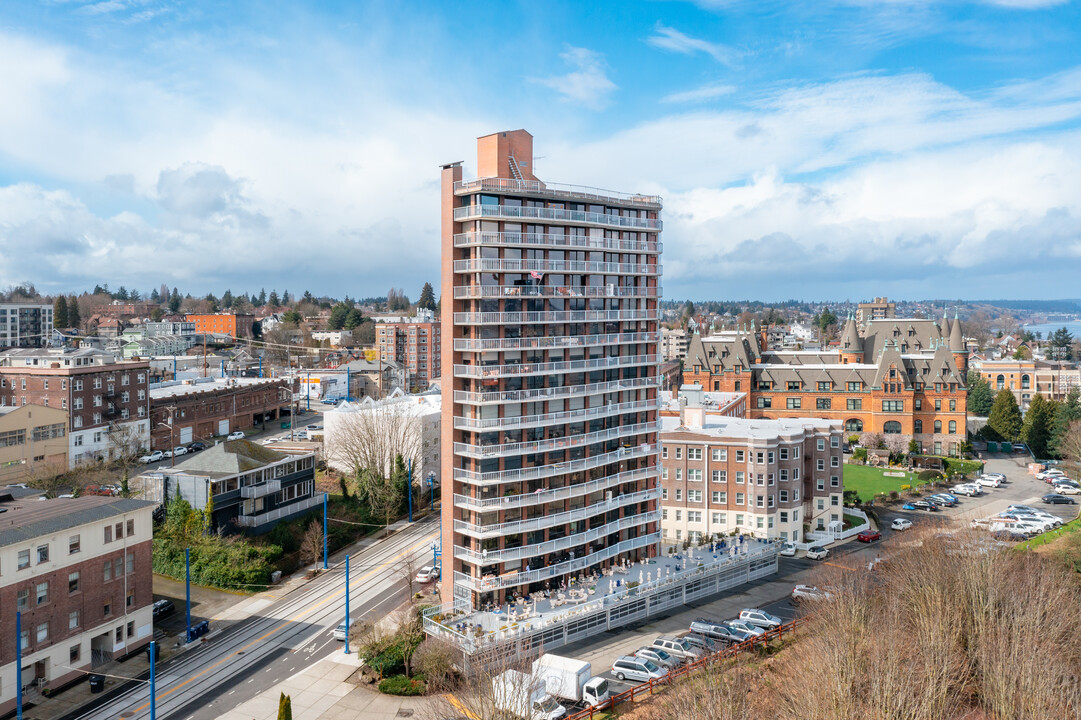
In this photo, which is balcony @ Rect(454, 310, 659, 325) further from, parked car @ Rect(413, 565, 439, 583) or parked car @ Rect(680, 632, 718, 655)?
parked car @ Rect(413, 565, 439, 583)

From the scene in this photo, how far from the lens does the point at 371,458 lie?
3115 inches

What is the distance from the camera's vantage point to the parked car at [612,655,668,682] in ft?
144

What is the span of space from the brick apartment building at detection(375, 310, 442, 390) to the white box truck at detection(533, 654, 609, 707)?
121m

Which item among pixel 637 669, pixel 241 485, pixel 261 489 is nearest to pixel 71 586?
pixel 241 485

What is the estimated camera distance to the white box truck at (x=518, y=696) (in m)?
34.1

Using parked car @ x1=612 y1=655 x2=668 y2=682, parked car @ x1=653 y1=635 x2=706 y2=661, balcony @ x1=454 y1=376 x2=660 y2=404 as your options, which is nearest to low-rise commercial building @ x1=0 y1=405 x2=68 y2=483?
balcony @ x1=454 y1=376 x2=660 y2=404

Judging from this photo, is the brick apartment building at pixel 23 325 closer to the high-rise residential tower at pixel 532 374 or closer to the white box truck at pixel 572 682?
the high-rise residential tower at pixel 532 374

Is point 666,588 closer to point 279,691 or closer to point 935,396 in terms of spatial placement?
point 279,691

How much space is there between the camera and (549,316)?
51.9 m

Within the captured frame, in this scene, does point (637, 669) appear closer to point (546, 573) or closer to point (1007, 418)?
point (546, 573)

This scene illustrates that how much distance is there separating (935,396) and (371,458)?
80.9 meters

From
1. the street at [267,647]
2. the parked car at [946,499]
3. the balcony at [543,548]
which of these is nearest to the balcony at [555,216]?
the balcony at [543,548]

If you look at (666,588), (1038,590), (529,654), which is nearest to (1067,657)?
Result: (1038,590)

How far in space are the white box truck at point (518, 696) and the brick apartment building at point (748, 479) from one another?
3227 cm
